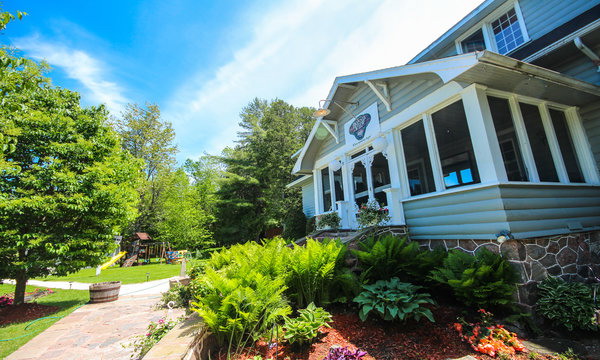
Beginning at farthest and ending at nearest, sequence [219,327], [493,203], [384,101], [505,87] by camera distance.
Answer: [384,101] → [505,87] → [493,203] → [219,327]

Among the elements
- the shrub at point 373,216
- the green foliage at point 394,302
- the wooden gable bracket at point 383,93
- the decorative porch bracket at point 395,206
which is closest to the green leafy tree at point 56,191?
the shrub at point 373,216

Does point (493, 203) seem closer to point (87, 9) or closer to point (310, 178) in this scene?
point (310, 178)

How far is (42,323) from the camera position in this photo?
506cm

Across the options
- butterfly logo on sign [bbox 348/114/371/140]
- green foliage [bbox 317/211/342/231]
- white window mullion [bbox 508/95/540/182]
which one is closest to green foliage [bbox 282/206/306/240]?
Result: green foliage [bbox 317/211/342/231]

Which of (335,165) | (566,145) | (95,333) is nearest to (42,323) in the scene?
(95,333)

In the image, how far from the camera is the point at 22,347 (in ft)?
12.7

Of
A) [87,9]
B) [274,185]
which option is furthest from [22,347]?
[274,185]

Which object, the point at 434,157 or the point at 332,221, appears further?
the point at 332,221

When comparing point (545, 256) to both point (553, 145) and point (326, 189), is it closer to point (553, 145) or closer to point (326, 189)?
point (553, 145)

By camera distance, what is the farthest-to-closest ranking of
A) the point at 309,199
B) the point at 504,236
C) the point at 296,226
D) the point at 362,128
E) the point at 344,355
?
the point at 309,199 < the point at 296,226 < the point at 362,128 < the point at 504,236 < the point at 344,355

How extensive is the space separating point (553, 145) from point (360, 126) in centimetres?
409

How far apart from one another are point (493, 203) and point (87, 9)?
30.6 feet

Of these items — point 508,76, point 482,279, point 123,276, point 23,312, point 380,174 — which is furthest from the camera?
point 123,276

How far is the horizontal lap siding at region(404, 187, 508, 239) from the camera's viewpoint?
12.3 feet
